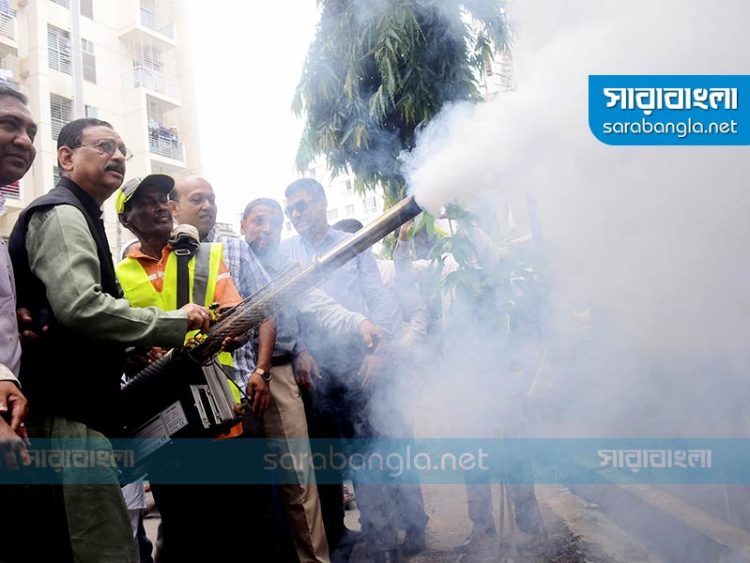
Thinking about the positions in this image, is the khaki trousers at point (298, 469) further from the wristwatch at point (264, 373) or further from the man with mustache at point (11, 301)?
the man with mustache at point (11, 301)

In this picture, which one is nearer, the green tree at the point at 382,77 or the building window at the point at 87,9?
the green tree at the point at 382,77

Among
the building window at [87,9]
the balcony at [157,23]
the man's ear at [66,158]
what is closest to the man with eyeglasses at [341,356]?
the man's ear at [66,158]

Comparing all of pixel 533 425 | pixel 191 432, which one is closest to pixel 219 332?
pixel 191 432

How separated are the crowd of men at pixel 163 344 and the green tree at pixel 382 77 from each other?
113 cm

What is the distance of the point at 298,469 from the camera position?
311 cm

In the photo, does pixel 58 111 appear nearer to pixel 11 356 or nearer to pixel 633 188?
pixel 11 356

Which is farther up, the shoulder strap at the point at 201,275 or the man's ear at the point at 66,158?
the man's ear at the point at 66,158

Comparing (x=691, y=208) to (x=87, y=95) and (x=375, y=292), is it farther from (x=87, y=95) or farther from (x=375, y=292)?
(x=87, y=95)

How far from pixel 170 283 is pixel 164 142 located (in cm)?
2014

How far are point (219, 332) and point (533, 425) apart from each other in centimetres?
219

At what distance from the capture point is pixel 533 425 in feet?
12.2

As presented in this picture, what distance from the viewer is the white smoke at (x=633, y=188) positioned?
2797mm

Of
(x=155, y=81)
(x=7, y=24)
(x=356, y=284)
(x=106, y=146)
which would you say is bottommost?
(x=356, y=284)

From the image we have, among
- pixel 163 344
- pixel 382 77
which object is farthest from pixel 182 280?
pixel 382 77
